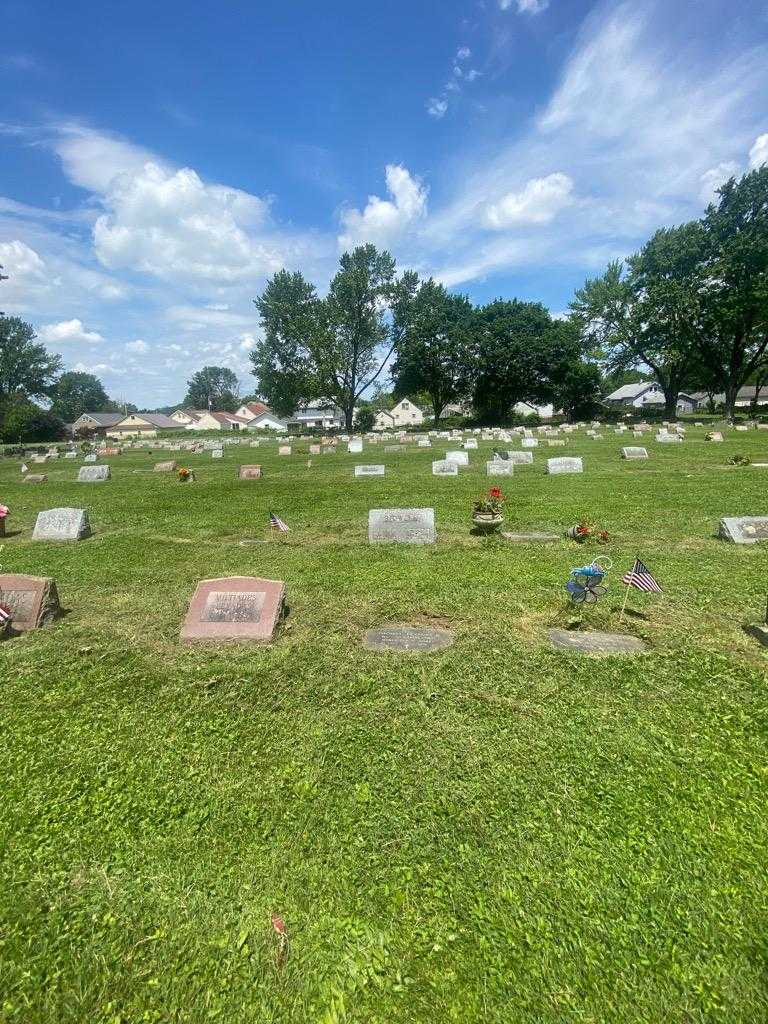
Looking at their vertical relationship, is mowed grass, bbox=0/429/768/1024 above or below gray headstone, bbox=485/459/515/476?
below

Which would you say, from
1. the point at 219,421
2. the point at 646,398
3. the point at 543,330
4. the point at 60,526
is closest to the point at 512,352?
the point at 543,330

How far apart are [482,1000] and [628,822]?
1.50 m

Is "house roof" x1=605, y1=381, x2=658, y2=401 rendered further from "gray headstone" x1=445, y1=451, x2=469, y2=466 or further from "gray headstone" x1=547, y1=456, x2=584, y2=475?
"gray headstone" x1=547, y1=456, x2=584, y2=475

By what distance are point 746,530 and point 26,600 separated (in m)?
11.7

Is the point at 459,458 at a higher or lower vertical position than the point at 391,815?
higher

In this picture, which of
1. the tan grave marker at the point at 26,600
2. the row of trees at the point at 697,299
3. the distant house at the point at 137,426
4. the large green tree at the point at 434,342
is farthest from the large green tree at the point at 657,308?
the distant house at the point at 137,426

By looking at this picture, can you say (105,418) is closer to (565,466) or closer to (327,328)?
(327,328)

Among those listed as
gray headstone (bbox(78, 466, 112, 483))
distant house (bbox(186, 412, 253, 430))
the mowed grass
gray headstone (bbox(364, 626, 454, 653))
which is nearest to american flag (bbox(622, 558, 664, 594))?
the mowed grass

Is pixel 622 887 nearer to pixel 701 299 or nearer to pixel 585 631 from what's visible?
pixel 585 631

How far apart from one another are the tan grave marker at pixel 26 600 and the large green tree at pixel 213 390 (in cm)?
15779

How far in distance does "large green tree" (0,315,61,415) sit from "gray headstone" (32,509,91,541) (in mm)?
71714

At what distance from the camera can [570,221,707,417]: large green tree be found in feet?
151

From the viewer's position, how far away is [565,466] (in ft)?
61.2

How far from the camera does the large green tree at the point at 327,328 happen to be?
2029 inches
